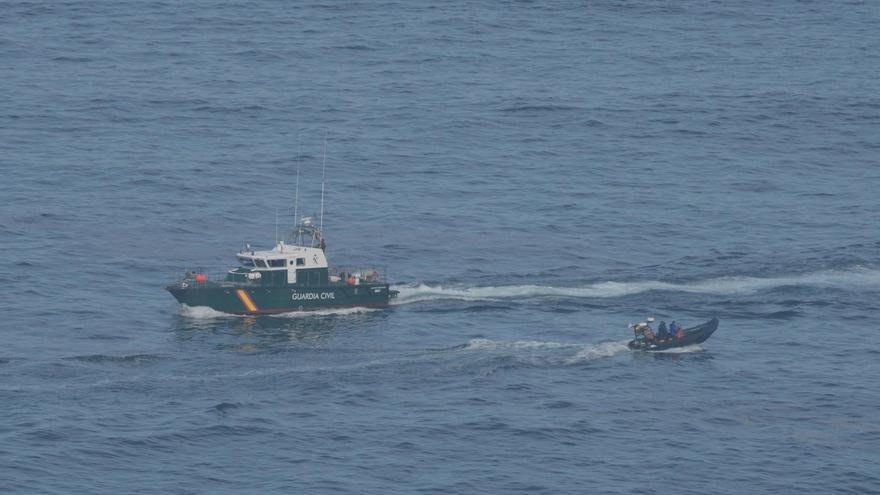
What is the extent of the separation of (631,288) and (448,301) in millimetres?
14476

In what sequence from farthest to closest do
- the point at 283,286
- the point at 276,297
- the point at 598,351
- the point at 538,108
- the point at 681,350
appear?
the point at 538,108
the point at 283,286
the point at 276,297
the point at 681,350
the point at 598,351

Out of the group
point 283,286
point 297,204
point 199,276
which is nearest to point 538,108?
point 297,204

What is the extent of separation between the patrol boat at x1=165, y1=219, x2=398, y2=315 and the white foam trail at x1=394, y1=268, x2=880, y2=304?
3.12 meters

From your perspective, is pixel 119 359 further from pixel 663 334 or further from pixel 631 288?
pixel 631 288

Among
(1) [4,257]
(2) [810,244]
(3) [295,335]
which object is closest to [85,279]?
(1) [4,257]

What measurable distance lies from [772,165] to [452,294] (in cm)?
5684

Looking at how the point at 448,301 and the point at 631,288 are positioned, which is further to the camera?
the point at 631,288

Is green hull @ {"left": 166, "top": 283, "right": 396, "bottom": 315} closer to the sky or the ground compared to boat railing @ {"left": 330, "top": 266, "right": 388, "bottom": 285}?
closer to the ground

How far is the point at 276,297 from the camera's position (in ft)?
437

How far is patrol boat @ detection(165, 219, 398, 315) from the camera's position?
5172 inches

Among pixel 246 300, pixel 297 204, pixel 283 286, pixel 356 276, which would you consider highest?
pixel 297 204

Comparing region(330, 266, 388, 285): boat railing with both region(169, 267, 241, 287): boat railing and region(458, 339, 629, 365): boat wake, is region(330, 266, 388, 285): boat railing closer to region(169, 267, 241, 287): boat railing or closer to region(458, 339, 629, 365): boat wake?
region(169, 267, 241, 287): boat railing

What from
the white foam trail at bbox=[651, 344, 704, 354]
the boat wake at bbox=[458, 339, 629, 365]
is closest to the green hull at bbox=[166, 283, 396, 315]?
the boat wake at bbox=[458, 339, 629, 365]

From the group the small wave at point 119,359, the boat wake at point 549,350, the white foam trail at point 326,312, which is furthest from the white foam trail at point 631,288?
the small wave at point 119,359
